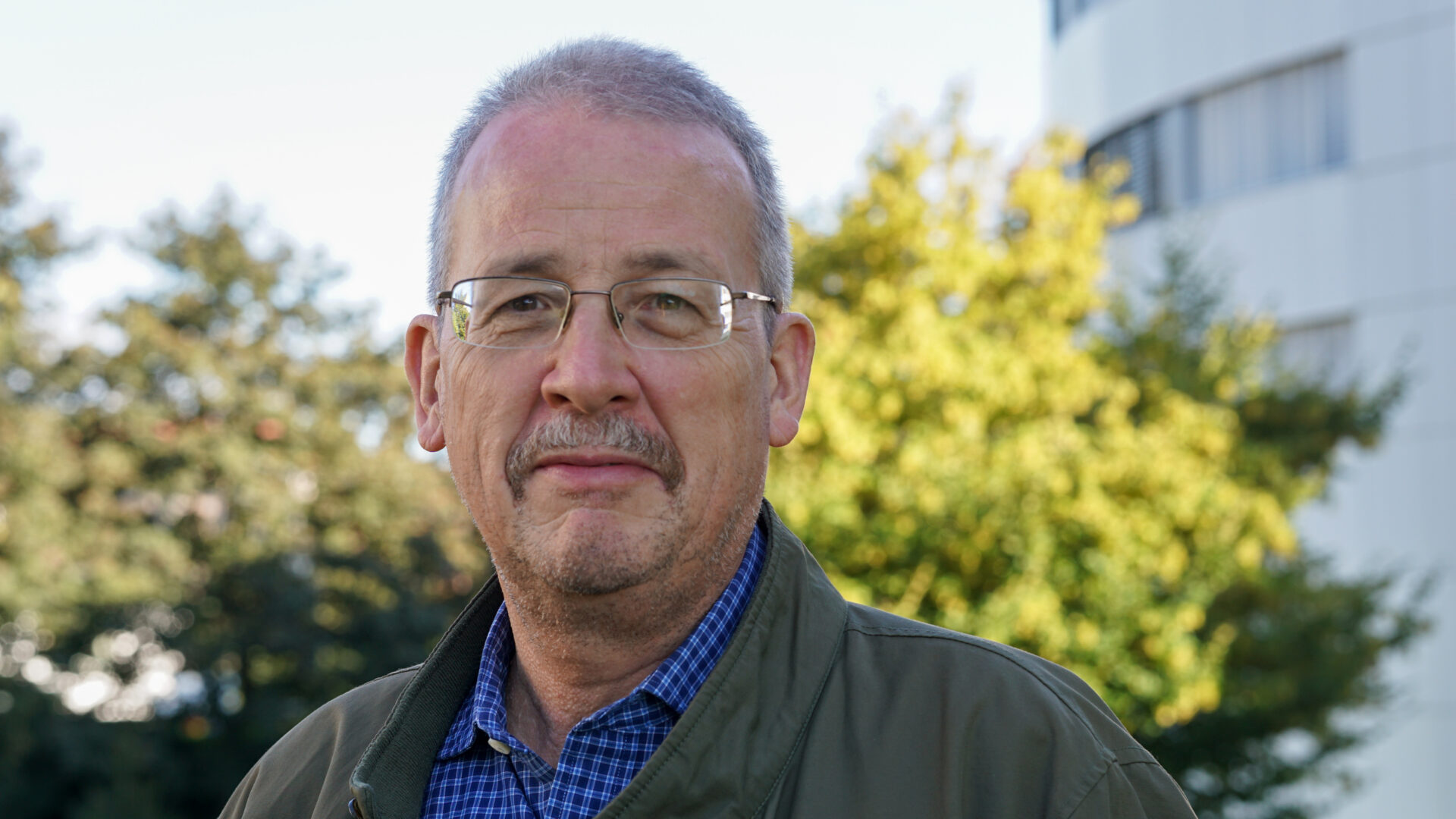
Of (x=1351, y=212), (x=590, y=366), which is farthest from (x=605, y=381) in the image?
(x=1351, y=212)

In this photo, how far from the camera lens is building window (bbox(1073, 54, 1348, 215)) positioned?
16703 mm

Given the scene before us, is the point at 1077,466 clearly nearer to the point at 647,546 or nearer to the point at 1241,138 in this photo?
the point at 1241,138

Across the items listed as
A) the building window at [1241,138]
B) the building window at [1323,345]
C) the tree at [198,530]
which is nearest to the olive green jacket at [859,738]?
the building window at [1323,345]

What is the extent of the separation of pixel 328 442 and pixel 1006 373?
40.6 ft

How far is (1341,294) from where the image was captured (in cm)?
1638

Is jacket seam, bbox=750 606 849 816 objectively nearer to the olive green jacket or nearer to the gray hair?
the olive green jacket

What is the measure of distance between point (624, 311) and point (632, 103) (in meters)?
0.33

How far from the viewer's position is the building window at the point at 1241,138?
16.7 metres

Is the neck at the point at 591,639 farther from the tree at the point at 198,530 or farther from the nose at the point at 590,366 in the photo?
the tree at the point at 198,530

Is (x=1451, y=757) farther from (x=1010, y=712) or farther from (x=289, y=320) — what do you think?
(x=289, y=320)

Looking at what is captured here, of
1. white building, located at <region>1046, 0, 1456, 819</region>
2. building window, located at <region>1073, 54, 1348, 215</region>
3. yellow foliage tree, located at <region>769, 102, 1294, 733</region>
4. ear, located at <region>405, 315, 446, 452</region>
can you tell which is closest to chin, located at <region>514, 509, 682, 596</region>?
ear, located at <region>405, 315, 446, 452</region>

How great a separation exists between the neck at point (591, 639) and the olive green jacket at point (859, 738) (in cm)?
12

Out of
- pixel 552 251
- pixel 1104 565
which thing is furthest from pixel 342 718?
pixel 1104 565

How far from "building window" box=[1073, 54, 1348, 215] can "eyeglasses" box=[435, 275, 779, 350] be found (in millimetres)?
15771
